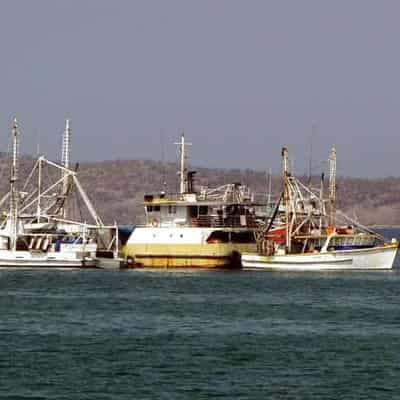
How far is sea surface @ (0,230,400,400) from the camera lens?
4653 cm

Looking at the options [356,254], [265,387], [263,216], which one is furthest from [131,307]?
[263,216]

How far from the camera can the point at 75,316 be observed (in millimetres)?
67312

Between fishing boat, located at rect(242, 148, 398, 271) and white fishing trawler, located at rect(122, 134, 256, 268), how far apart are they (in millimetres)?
2035

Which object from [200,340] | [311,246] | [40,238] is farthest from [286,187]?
[200,340]

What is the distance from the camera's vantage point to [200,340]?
57.6m

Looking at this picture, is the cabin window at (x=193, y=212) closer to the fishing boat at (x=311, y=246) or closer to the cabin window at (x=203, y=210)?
the cabin window at (x=203, y=210)

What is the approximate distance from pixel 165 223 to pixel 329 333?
156 feet

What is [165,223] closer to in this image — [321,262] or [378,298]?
[321,262]

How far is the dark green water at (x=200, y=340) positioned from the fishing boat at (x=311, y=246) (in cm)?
1103

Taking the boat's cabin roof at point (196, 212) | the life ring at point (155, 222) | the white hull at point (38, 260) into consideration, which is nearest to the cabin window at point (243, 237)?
the boat's cabin roof at point (196, 212)

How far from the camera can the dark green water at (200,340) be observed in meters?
46.6

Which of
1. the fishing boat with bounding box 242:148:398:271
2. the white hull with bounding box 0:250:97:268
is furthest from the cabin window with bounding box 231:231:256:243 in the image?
the white hull with bounding box 0:250:97:268

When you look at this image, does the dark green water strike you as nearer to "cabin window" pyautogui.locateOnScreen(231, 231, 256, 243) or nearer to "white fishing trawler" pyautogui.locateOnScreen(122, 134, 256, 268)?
"white fishing trawler" pyautogui.locateOnScreen(122, 134, 256, 268)

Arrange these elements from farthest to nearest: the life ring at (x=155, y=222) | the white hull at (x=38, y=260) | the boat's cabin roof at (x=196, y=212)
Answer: the life ring at (x=155, y=222) < the boat's cabin roof at (x=196, y=212) < the white hull at (x=38, y=260)
